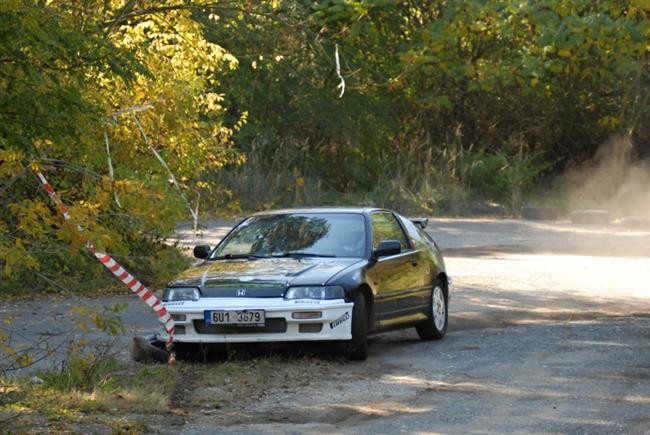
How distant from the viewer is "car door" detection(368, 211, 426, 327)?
44.9 feet

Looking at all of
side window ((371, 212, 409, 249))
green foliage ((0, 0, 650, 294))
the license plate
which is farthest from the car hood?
green foliage ((0, 0, 650, 294))

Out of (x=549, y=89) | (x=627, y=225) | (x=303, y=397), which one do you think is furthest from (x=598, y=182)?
(x=303, y=397)

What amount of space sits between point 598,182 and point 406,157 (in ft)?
18.2

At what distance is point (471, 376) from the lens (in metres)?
12.0

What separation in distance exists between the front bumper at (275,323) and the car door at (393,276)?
86cm

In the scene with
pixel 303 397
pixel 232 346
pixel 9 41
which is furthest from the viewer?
pixel 232 346

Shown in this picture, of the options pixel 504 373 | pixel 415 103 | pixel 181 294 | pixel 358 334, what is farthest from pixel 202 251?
pixel 415 103

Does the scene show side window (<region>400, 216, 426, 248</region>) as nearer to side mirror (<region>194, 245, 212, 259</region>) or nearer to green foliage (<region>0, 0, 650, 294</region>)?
side mirror (<region>194, 245, 212, 259</region>)

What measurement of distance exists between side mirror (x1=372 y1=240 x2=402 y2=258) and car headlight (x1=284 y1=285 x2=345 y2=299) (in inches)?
44.0

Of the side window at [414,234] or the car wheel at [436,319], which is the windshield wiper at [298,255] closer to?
the car wheel at [436,319]

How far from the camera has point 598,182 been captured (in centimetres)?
4153

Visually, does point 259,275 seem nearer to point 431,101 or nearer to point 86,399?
point 86,399

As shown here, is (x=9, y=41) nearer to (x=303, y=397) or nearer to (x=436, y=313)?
(x=303, y=397)

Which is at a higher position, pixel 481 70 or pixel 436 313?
pixel 481 70
